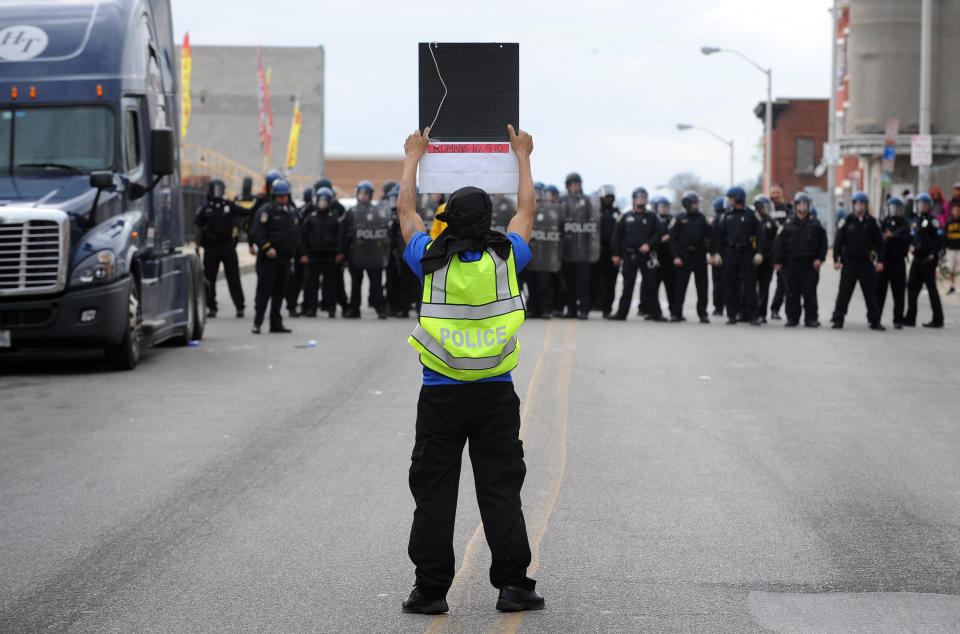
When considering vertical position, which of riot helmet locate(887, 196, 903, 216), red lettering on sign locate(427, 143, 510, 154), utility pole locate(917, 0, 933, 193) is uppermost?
utility pole locate(917, 0, 933, 193)

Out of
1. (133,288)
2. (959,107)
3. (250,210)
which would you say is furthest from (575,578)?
(959,107)

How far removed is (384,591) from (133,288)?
31.2 feet

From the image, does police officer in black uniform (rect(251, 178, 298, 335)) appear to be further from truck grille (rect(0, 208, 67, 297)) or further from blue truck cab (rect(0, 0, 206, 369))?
truck grille (rect(0, 208, 67, 297))

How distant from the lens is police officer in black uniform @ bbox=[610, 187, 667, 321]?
2211cm

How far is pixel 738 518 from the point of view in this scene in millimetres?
7789

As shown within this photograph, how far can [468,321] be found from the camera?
588 centimetres

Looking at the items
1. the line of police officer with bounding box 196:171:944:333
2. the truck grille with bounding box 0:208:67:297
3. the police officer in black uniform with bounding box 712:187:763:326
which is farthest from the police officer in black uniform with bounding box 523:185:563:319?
the truck grille with bounding box 0:208:67:297

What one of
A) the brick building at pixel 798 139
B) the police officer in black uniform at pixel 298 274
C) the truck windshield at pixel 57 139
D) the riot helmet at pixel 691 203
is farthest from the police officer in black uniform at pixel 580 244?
the brick building at pixel 798 139

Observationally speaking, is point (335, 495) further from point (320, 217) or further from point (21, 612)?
point (320, 217)

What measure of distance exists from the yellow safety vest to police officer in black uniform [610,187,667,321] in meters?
16.2

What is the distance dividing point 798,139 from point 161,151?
250 feet

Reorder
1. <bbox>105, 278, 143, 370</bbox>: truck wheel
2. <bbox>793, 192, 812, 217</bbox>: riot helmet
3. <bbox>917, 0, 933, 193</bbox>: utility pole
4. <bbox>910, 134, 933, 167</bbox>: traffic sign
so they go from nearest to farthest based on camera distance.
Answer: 1. <bbox>105, 278, 143, 370</bbox>: truck wheel
2. <bbox>793, 192, 812, 217</bbox>: riot helmet
3. <bbox>910, 134, 933, 167</bbox>: traffic sign
4. <bbox>917, 0, 933, 193</bbox>: utility pole

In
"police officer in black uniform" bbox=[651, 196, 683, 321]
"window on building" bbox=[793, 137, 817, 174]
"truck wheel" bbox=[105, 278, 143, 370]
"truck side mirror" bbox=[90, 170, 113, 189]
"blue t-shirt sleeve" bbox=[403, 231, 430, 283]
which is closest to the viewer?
"blue t-shirt sleeve" bbox=[403, 231, 430, 283]

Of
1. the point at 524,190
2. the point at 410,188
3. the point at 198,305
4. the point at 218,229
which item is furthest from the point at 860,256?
the point at 410,188
